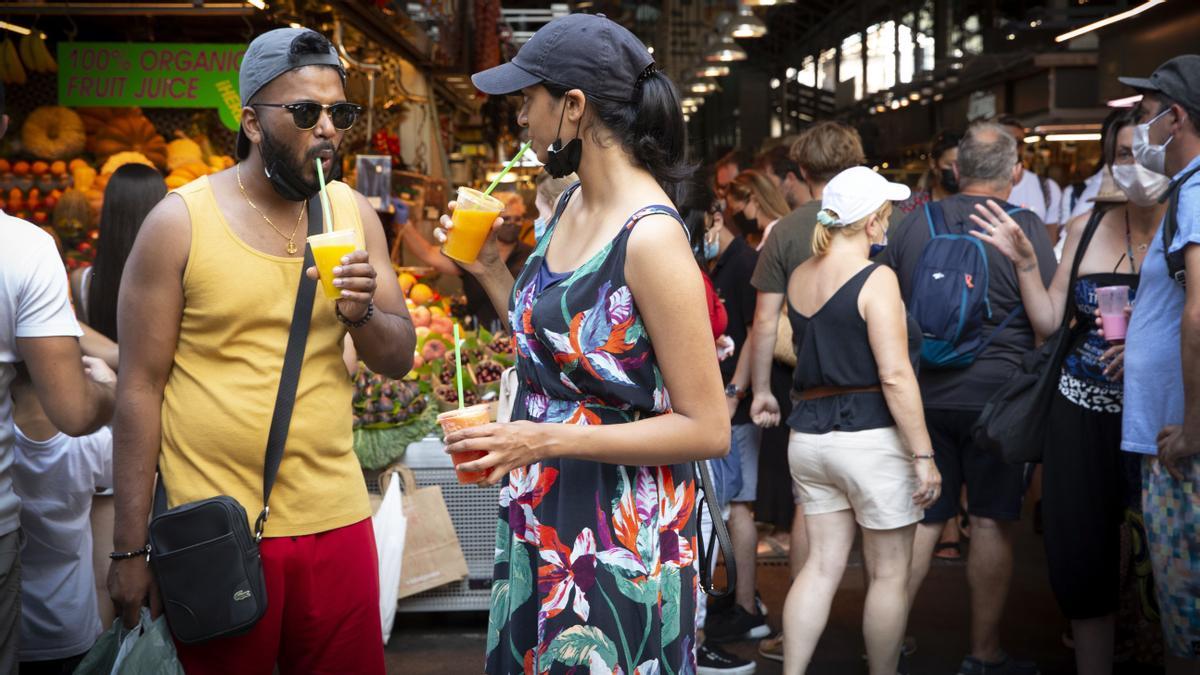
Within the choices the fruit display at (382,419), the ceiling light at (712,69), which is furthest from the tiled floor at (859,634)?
the ceiling light at (712,69)

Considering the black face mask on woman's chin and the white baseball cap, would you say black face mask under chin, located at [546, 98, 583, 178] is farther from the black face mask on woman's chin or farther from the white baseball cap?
the white baseball cap

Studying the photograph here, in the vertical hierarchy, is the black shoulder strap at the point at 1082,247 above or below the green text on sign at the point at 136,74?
below

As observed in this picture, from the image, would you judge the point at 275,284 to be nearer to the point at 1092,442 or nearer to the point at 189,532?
the point at 189,532

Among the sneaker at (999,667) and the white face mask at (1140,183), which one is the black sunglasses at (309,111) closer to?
the white face mask at (1140,183)

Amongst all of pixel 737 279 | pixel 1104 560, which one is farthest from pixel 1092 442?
pixel 737 279

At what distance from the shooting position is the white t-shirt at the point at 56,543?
11.0 ft

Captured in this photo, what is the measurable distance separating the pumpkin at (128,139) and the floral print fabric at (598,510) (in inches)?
215

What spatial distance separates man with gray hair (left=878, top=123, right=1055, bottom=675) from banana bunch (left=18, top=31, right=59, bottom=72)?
5117mm

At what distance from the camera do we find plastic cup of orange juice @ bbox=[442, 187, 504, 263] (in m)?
2.54

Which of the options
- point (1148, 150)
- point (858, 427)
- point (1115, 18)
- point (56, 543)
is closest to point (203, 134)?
point (56, 543)

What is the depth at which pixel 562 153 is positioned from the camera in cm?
216

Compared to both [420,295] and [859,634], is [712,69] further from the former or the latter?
[859,634]

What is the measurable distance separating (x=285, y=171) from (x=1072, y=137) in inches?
536

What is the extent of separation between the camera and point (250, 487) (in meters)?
2.41
